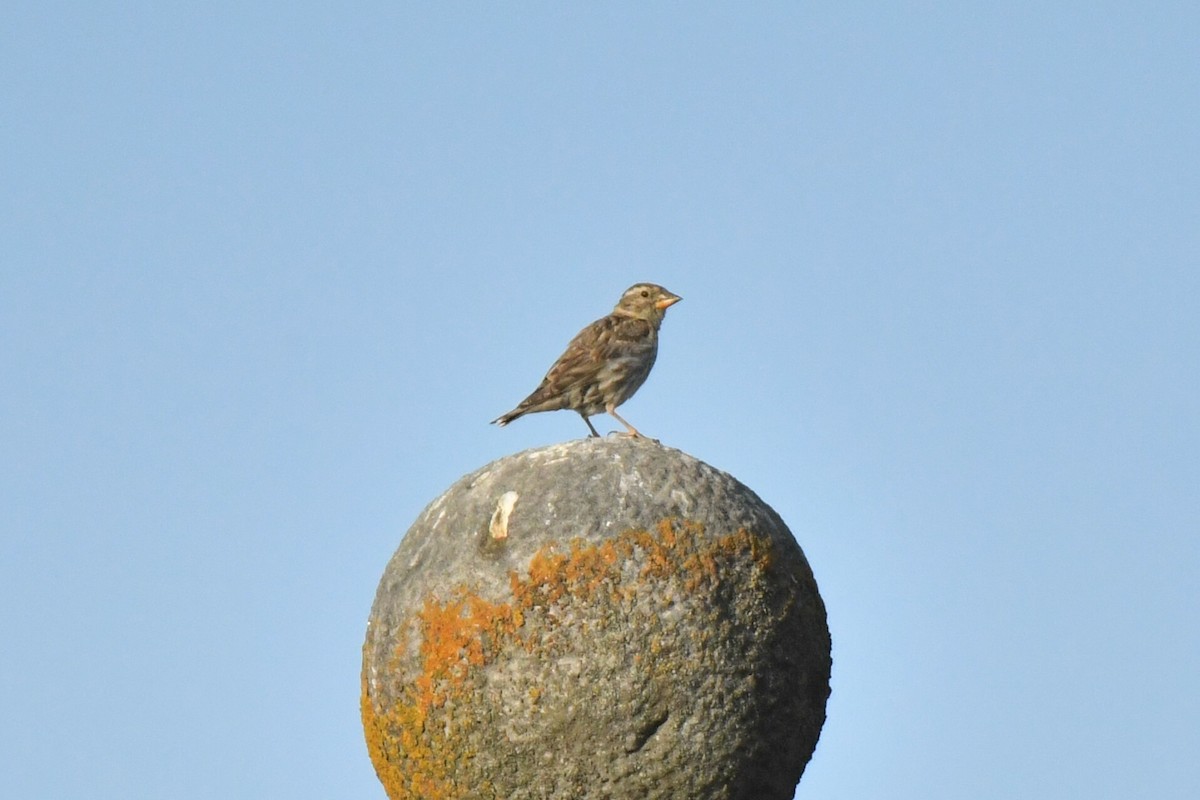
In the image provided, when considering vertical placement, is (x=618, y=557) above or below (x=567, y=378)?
below

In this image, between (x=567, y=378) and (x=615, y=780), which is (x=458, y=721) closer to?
(x=615, y=780)

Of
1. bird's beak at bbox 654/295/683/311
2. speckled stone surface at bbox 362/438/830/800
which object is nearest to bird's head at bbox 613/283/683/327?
bird's beak at bbox 654/295/683/311

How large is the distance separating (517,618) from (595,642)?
0.45 meters

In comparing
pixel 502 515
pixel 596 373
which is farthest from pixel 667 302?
pixel 502 515

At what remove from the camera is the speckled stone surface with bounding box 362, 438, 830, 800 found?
10461mm

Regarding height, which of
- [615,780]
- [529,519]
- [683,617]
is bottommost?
[615,780]

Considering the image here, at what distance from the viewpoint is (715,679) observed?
10602 millimetres

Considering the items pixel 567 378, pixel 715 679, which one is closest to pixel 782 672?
pixel 715 679

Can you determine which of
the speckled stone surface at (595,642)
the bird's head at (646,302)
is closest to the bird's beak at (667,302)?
the bird's head at (646,302)

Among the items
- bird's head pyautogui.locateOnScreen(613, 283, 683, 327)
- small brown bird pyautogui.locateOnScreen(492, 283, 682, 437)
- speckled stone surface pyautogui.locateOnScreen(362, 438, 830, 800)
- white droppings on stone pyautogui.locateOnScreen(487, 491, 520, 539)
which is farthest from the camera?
bird's head pyautogui.locateOnScreen(613, 283, 683, 327)

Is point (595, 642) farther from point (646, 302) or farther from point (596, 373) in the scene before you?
point (646, 302)

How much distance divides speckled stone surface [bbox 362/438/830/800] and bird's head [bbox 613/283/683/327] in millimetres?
3764

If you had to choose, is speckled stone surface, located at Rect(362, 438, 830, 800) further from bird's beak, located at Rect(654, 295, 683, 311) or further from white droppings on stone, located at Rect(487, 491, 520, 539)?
bird's beak, located at Rect(654, 295, 683, 311)

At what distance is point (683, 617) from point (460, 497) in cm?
156
